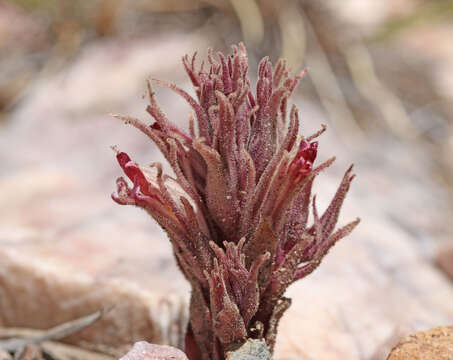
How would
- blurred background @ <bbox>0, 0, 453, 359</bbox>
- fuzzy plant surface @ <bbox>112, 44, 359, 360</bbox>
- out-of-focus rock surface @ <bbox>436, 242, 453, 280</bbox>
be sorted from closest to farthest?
fuzzy plant surface @ <bbox>112, 44, 359, 360</bbox> → blurred background @ <bbox>0, 0, 453, 359</bbox> → out-of-focus rock surface @ <bbox>436, 242, 453, 280</bbox>

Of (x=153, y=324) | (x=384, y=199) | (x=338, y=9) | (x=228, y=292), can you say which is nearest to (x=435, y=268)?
(x=384, y=199)

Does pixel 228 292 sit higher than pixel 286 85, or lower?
lower

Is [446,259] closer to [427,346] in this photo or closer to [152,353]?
[427,346]

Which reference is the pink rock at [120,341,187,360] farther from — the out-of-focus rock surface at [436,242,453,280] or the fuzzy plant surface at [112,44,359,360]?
the out-of-focus rock surface at [436,242,453,280]

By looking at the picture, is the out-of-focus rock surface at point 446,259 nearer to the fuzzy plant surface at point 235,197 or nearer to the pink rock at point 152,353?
the fuzzy plant surface at point 235,197

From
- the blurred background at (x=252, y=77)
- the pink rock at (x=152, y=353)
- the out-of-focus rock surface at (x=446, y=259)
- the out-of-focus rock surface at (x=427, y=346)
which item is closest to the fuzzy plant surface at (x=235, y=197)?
the pink rock at (x=152, y=353)

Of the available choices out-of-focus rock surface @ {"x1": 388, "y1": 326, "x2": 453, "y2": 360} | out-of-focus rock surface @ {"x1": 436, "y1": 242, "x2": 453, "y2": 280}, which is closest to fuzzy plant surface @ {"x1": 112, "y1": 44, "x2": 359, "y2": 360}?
out-of-focus rock surface @ {"x1": 388, "y1": 326, "x2": 453, "y2": 360}

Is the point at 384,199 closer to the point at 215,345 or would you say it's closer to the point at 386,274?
the point at 386,274
